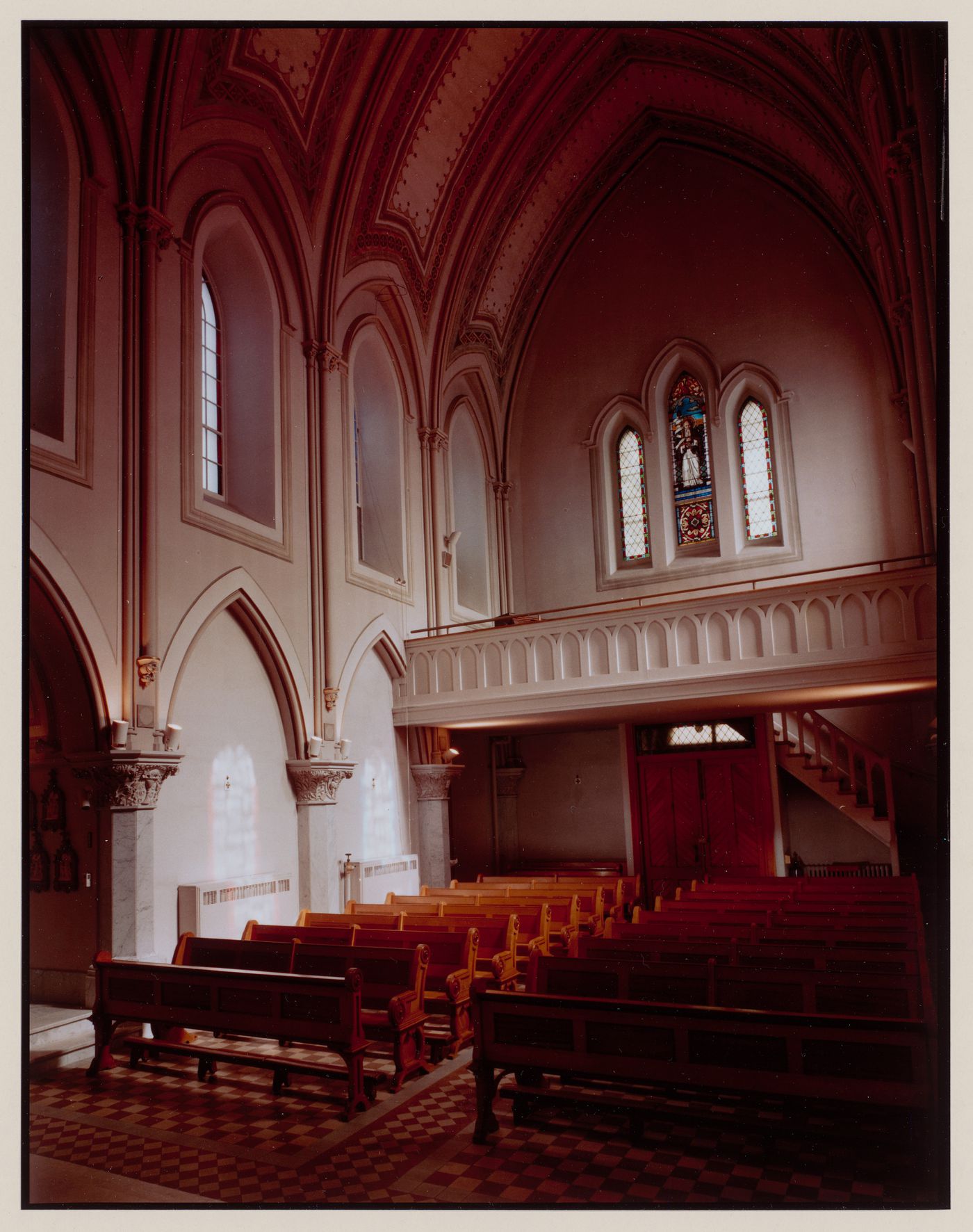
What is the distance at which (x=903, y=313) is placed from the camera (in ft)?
37.0

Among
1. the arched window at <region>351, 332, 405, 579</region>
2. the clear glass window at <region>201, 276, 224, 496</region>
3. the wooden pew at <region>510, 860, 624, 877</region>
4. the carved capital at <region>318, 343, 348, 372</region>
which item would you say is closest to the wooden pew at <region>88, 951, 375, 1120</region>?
the clear glass window at <region>201, 276, 224, 496</region>

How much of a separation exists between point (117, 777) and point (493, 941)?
146 inches

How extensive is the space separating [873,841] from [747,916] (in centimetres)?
738

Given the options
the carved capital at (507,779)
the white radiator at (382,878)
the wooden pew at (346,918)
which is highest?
the carved capital at (507,779)

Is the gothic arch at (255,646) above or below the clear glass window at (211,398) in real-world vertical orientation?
below

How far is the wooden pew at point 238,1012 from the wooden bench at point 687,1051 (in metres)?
0.95

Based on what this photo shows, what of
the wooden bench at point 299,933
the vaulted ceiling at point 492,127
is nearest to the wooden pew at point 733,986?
the wooden bench at point 299,933

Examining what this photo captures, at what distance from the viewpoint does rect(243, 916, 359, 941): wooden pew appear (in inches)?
325

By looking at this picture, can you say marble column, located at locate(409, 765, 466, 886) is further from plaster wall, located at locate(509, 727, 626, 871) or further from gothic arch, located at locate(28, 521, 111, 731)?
gothic arch, located at locate(28, 521, 111, 731)

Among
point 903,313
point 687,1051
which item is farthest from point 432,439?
point 687,1051

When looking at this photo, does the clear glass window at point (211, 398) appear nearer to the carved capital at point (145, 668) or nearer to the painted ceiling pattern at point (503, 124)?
the painted ceiling pattern at point (503, 124)

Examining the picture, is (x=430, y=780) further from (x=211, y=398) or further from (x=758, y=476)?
(x=758, y=476)

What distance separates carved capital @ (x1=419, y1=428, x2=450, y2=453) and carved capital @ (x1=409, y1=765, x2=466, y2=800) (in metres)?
5.23

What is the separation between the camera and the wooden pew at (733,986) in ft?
18.1
